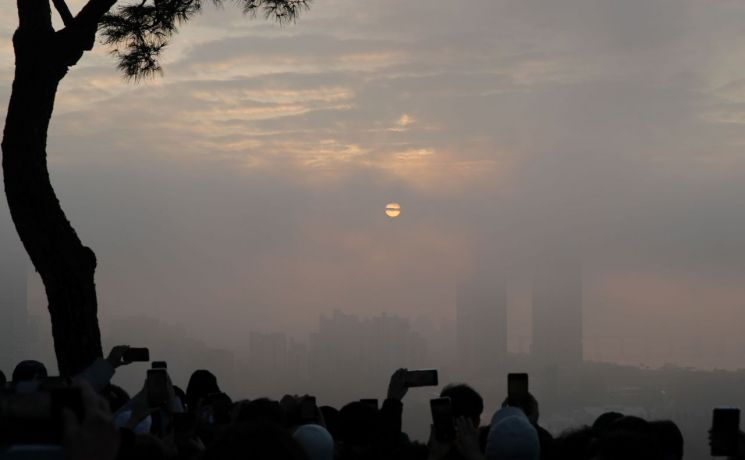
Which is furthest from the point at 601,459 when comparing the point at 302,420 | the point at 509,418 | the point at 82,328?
the point at 82,328

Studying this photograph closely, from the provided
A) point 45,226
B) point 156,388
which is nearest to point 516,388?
point 156,388

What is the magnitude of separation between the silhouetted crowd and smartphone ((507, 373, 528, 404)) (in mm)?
15

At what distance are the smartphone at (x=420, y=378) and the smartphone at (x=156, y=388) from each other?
1704 millimetres

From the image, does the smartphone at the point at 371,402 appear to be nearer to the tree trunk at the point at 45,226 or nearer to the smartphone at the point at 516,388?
the smartphone at the point at 516,388

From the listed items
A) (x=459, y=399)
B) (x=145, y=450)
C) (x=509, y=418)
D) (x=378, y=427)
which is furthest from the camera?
(x=459, y=399)

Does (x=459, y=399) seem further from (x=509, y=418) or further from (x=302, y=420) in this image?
(x=509, y=418)

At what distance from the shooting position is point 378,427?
23.4ft

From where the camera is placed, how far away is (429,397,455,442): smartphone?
5836 millimetres

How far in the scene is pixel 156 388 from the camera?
6.77 m

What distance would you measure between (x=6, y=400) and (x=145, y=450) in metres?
1.35

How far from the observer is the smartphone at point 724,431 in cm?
592

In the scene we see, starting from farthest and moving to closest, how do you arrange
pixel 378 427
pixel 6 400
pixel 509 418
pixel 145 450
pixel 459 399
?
pixel 459 399
pixel 378 427
pixel 509 418
pixel 145 450
pixel 6 400

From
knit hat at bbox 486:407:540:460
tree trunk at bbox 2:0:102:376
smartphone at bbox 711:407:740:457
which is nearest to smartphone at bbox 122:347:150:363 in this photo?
tree trunk at bbox 2:0:102:376

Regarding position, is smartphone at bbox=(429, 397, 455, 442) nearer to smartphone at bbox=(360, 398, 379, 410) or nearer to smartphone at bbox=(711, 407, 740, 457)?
smartphone at bbox=(711, 407, 740, 457)
